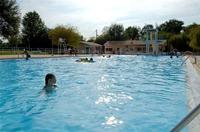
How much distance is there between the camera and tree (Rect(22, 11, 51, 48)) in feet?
230

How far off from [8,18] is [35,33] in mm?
30920

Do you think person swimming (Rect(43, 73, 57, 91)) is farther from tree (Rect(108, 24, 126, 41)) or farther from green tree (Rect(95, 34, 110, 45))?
tree (Rect(108, 24, 126, 41))

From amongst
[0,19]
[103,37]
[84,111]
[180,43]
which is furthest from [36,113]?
[103,37]

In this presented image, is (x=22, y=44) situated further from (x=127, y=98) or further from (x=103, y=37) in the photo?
(x=127, y=98)

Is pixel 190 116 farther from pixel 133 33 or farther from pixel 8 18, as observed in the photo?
pixel 133 33

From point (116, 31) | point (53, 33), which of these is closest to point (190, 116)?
point (53, 33)

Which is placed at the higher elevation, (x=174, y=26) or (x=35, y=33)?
(x=174, y=26)

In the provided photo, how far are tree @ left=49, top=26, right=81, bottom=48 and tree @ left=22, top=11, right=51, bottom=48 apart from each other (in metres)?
2.15

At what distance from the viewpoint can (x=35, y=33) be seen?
71.1 meters

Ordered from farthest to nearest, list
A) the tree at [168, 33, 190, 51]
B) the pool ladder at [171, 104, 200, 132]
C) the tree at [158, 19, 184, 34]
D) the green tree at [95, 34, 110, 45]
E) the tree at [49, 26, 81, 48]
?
the green tree at [95, 34, 110, 45]
the tree at [158, 19, 184, 34]
the tree at [168, 33, 190, 51]
the tree at [49, 26, 81, 48]
the pool ladder at [171, 104, 200, 132]

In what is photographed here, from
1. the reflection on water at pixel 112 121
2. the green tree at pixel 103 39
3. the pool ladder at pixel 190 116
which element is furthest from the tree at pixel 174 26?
the pool ladder at pixel 190 116

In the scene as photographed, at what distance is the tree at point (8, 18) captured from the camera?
4022cm

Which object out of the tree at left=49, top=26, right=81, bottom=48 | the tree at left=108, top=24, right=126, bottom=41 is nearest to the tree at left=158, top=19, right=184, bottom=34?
the tree at left=108, top=24, right=126, bottom=41

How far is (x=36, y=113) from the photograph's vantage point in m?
7.36
